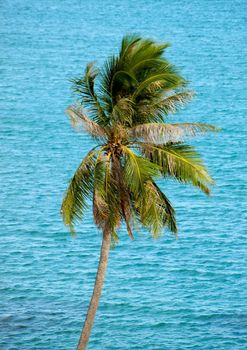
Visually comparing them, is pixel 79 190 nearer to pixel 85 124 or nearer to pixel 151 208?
pixel 85 124

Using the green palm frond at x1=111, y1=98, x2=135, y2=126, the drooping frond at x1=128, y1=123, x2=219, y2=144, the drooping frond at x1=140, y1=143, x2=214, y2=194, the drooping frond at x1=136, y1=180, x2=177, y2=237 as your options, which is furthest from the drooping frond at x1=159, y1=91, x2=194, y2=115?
the drooping frond at x1=136, y1=180, x2=177, y2=237

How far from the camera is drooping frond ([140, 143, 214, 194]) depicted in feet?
105

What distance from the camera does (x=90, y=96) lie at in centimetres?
3316

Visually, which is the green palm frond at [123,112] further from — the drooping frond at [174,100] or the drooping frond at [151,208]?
the drooping frond at [151,208]

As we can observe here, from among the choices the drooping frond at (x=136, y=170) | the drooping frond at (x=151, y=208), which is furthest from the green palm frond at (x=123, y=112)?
the drooping frond at (x=151, y=208)

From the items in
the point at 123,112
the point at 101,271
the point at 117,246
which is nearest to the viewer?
the point at 123,112

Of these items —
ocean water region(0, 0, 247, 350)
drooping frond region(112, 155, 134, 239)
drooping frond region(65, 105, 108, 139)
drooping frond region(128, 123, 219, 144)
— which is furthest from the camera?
ocean water region(0, 0, 247, 350)

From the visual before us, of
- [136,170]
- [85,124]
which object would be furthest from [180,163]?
[85,124]

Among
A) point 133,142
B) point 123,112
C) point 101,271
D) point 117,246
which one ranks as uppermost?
point 123,112

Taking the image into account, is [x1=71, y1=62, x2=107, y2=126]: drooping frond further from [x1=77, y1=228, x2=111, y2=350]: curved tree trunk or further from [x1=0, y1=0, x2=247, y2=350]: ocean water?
[x1=0, y1=0, x2=247, y2=350]: ocean water

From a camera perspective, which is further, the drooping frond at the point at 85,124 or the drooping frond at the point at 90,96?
the drooping frond at the point at 90,96

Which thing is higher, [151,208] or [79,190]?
[79,190]

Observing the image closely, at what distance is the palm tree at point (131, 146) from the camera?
31844 millimetres

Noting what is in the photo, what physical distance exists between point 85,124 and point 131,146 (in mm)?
1511
